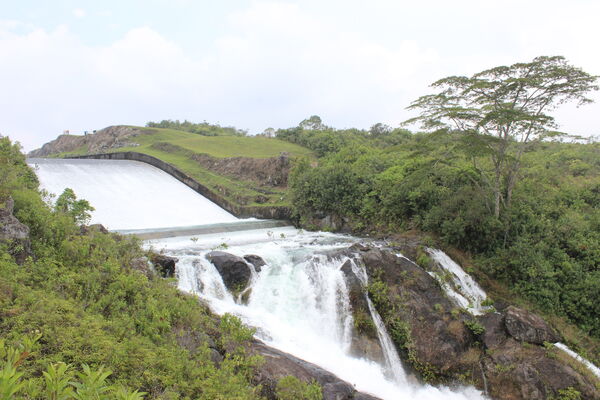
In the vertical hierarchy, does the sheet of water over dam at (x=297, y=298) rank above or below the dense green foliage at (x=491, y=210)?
below

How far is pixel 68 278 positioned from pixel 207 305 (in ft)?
9.35

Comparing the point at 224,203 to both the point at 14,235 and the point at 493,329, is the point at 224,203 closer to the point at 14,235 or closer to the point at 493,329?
the point at 14,235

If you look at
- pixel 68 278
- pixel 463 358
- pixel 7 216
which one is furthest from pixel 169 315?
pixel 463 358

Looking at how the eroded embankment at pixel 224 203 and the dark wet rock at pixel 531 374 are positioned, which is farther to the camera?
the eroded embankment at pixel 224 203

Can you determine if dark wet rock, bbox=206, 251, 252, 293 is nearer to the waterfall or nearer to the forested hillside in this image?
the forested hillside

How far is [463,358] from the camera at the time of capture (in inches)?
326

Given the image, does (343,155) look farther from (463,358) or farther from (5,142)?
(5,142)

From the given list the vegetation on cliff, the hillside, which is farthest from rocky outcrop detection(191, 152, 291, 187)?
the vegetation on cliff

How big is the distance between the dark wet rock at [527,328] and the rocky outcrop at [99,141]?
1258 inches

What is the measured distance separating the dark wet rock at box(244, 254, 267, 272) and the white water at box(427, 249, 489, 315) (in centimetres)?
520

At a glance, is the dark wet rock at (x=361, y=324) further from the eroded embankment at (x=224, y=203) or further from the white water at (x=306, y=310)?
the eroded embankment at (x=224, y=203)

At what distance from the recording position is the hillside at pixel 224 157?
64.0ft

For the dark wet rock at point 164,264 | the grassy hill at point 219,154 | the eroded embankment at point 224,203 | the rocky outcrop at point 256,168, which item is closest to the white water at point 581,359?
the dark wet rock at point 164,264

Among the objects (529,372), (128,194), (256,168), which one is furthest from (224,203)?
(529,372)
